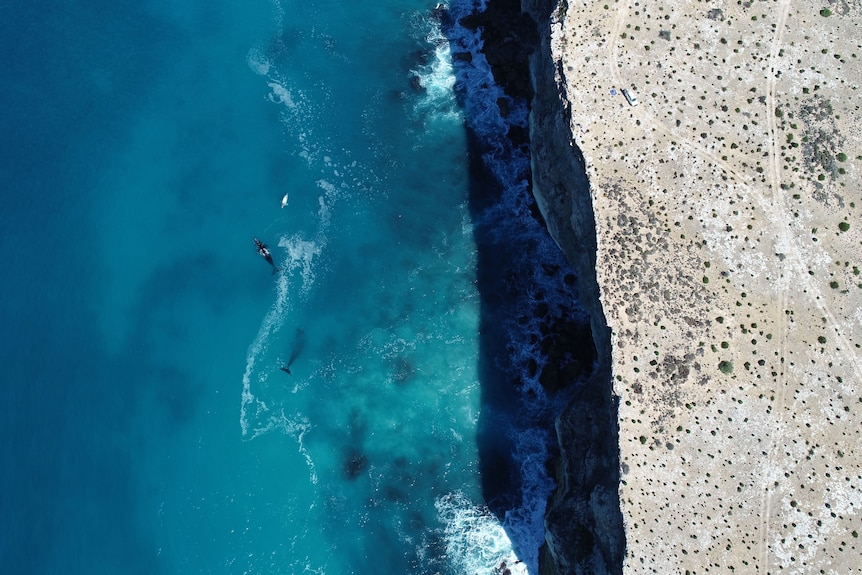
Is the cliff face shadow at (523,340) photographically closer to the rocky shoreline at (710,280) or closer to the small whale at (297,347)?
the rocky shoreline at (710,280)

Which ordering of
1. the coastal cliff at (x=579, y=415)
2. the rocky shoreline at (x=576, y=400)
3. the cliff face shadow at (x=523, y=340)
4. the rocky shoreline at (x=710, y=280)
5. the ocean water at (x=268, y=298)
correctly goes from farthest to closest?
the ocean water at (x=268, y=298) → the cliff face shadow at (x=523, y=340) → the rocky shoreline at (x=576, y=400) → the coastal cliff at (x=579, y=415) → the rocky shoreline at (x=710, y=280)

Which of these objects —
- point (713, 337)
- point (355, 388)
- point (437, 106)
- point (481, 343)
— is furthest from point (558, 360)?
point (437, 106)

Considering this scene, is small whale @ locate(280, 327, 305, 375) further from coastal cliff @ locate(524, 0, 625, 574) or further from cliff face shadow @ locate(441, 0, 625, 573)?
coastal cliff @ locate(524, 0, 625, 574)

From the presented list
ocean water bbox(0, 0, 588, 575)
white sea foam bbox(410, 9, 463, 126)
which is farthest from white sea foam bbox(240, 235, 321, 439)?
white sea foam bbox(410, 9, 463, 126)

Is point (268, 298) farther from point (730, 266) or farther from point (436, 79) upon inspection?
point (730, 266)

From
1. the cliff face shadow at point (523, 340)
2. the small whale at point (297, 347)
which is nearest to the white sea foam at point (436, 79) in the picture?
the cliff face shadow at point (523, 340)

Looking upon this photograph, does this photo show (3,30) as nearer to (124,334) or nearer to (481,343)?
(124,334)

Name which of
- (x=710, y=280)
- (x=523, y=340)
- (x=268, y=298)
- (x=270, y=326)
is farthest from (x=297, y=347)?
(x=710, y=280)
